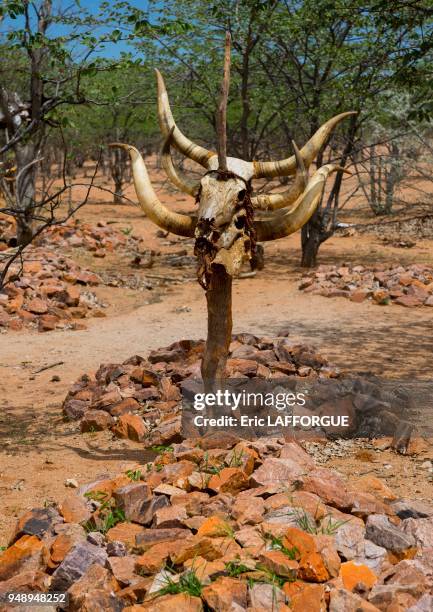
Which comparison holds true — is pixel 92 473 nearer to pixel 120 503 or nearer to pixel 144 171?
pixel 120 503

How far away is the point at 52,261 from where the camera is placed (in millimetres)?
12914

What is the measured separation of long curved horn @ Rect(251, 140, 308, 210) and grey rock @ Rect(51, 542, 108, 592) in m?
2.10

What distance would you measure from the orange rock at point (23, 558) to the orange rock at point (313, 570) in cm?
119

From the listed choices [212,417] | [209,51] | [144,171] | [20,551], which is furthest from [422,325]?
[209,51]

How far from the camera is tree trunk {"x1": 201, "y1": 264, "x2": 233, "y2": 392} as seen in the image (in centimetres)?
402

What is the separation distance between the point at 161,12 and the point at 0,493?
11.0m

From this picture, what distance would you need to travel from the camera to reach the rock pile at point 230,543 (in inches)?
102

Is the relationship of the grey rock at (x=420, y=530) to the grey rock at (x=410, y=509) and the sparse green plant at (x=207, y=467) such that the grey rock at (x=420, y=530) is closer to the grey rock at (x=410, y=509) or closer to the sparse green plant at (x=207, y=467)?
the grey rock at (x=410, y=509)

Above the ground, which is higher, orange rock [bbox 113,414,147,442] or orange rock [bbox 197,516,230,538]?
orange rock [bbox 197,516,230,538]

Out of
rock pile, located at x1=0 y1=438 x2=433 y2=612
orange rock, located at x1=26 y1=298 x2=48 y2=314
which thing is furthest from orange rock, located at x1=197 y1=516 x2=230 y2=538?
orange rock, located at x1=26 y1=298 x2=48 y2=314

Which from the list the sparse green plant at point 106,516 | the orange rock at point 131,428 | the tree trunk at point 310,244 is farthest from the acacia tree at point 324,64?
the sparse green plant at point 106,516

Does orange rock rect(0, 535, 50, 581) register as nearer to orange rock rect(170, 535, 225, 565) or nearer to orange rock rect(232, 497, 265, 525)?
orange rock rect(170, 535, 225, 565)

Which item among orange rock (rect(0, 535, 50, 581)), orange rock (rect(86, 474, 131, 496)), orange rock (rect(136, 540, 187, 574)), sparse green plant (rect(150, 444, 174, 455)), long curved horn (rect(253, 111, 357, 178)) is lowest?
sparse green plant (rect(150, 444, 174, 455))

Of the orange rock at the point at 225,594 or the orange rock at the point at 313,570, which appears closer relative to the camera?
the orange rock at the point at 225,594
